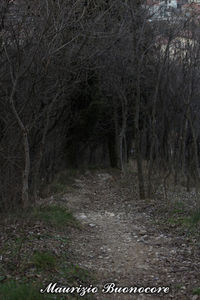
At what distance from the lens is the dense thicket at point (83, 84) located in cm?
686

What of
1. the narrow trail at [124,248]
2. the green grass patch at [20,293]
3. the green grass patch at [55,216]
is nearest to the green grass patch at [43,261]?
the narrow trail at [124,248]

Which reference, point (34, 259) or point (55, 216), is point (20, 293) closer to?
point (34, 259)

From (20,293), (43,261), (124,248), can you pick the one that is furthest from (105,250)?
(20,293)

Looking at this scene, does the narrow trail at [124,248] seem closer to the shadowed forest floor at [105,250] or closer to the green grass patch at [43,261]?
the shadowed forest floor at [105,250]

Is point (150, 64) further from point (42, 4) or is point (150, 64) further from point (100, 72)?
point (42, 4)

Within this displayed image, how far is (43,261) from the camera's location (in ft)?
17.0

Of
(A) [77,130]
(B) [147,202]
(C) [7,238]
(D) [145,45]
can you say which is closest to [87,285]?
(C) [7,238]

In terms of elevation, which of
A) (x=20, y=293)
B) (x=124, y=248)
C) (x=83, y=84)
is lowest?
(x=124, y=248)

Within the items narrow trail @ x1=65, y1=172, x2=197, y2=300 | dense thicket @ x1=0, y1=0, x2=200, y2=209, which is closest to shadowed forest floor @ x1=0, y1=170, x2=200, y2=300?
narrow trail @ x1=65, y1=172, x2=197, y2=300

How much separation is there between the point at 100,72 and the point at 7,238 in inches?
409

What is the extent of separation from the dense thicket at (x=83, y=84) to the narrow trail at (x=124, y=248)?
135 centimetres

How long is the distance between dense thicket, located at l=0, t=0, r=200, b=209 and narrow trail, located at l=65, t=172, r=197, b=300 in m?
1.35

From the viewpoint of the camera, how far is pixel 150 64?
13633mm

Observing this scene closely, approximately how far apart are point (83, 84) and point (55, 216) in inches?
360
